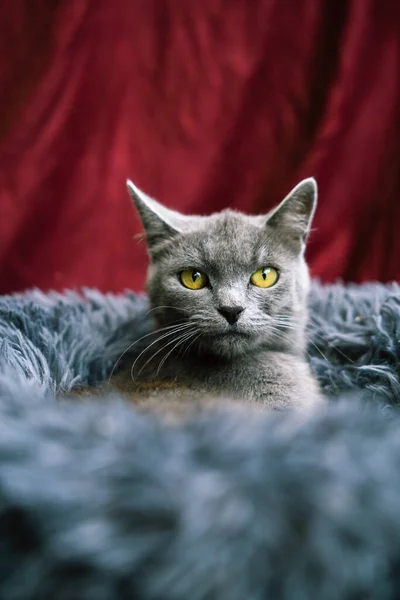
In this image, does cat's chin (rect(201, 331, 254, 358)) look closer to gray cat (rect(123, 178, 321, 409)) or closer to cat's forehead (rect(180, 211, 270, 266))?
gray cat (rect(123, 178, 321, 409))

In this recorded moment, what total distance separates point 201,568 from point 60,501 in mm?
108

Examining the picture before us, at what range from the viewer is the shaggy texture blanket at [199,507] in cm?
38

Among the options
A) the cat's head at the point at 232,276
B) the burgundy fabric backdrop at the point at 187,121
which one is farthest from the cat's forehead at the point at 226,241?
the burgundy fabric backdrop at the point at 187,121

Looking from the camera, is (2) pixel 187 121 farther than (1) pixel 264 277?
Yes

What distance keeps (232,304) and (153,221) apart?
0.74ft

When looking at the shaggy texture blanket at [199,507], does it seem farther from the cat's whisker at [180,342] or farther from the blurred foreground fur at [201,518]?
the cat's whisker at [180,342]

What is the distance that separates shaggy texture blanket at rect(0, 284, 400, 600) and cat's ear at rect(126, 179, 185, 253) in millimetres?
454

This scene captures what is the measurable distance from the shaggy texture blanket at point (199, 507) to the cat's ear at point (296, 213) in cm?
45

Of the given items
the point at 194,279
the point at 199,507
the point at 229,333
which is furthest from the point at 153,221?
the point at 199,507

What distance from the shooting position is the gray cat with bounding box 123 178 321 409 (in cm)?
77

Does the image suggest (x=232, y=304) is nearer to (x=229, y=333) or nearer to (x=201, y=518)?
(x=229, y=333)

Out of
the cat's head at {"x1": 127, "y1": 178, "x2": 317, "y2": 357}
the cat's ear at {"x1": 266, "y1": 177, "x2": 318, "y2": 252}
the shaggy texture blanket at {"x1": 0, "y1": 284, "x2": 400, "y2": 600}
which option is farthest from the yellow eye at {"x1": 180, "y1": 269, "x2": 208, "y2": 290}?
the shaggy texture blanket at {"x1": 0, "y1": 284, "x2": 400, "y2": 600}

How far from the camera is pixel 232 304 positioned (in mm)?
749

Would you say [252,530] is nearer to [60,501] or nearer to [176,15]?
[60,501]
